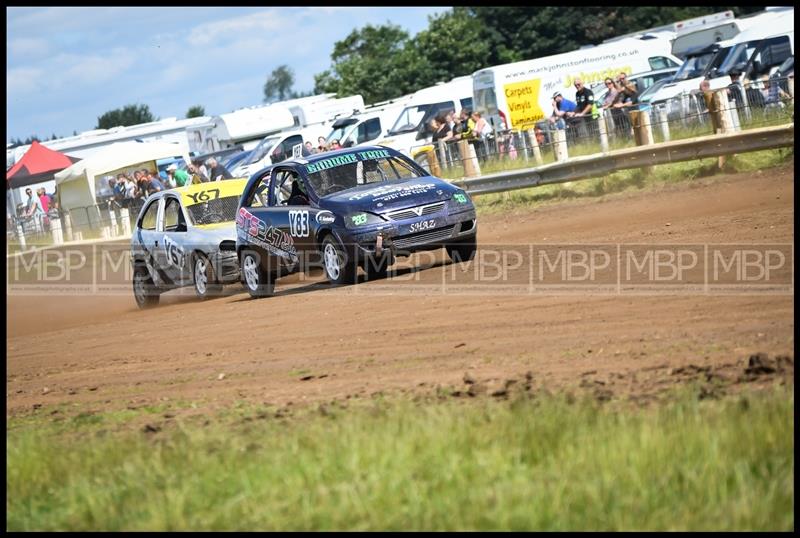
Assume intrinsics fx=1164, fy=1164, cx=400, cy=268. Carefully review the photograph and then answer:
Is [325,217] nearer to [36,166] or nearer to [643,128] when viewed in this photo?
[643,128]

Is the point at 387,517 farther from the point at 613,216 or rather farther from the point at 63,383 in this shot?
the point at 613,216

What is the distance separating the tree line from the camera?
230 ft

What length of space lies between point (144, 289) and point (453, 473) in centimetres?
1302

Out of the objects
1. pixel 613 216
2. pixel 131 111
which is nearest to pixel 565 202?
pixel 613 216

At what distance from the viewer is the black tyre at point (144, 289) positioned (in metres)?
17.5

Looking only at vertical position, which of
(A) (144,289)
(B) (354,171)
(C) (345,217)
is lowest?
(A) (144,289)

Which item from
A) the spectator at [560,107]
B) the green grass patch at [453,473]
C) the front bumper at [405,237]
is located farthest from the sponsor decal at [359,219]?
the spectator at [560,107]

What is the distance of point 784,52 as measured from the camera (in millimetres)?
25781

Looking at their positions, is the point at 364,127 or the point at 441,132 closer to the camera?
the point at 441,132

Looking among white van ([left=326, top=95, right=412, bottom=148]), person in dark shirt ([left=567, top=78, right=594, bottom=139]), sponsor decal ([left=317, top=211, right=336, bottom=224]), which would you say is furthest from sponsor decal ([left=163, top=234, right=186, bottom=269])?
white van ([left=326, top=95, right=412, bottom=148])

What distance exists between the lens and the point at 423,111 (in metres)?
32.9

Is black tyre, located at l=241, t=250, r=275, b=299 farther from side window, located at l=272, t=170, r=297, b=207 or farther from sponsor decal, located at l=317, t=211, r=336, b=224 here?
sponsor decal, located at l=317, t=211, r=336, b=224

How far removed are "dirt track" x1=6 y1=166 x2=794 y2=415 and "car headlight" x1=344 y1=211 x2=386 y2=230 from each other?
0.74 meters

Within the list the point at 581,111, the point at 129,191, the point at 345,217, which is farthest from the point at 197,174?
the point at 345,217
